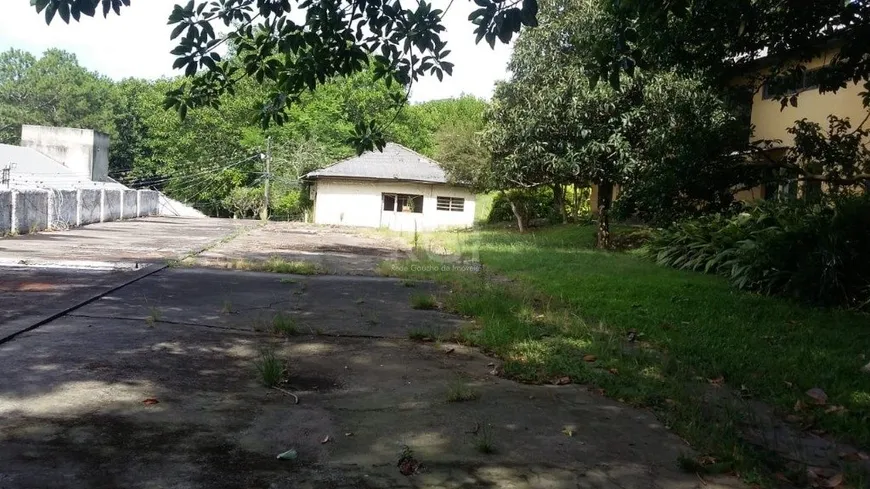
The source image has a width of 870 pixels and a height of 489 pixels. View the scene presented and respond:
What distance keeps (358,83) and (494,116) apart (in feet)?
81.5

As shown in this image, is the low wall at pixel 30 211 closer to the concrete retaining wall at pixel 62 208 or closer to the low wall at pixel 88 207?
the concrete retaining wall at pixel 62 208

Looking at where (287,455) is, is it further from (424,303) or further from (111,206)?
(111,206)

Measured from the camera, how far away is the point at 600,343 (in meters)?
6.70

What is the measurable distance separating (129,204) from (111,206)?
3.21 m

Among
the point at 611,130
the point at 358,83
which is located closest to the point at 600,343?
the point at 611,130

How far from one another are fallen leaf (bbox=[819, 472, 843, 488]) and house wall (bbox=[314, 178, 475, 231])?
2989 centimetres

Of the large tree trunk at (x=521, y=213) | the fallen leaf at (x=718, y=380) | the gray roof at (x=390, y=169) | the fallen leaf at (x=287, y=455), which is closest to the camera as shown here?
the fallen leaf at (x=287, y=455)

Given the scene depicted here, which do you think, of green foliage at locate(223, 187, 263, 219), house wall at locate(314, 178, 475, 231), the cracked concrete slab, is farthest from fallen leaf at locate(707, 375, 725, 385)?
green foliage at locate(223, 187, 263, 219)

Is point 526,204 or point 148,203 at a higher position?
point 526,204

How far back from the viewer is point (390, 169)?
34.1 metres

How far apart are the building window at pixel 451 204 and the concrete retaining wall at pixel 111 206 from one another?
14374mm

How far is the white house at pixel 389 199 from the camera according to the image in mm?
33719

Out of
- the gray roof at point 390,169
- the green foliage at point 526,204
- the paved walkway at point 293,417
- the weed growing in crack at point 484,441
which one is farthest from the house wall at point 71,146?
the weed growing in crack at point 484,441

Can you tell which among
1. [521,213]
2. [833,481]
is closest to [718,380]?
[833,481]
